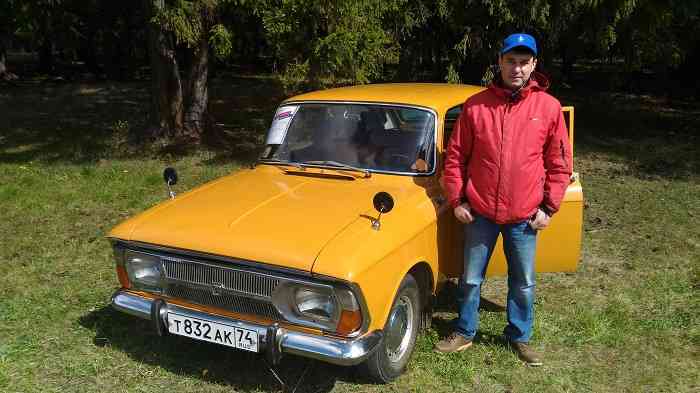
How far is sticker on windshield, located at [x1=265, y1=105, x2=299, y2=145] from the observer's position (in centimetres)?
458

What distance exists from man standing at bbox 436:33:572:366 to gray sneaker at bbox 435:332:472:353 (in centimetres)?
44

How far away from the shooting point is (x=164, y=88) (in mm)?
10828

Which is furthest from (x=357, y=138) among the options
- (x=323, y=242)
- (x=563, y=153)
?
(x=563, y=153)

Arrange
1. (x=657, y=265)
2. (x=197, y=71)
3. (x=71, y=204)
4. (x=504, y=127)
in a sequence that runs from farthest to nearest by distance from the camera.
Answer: (x=197, y=71)
(x=71, y=204)
(x=657, y=265)
(x=504, y=127)

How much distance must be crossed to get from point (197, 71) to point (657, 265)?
8.58 metres

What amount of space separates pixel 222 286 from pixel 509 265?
1.81m

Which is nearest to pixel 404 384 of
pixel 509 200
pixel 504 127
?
pixel 509 200

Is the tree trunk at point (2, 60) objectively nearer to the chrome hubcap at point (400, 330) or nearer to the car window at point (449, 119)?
the car window at point (449, 119)

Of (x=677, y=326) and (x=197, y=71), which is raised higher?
(x=197, y=71)

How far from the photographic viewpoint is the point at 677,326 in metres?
4.50

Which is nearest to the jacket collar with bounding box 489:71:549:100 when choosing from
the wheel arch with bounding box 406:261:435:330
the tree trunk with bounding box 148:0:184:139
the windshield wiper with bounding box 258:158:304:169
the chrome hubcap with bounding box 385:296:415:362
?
the wheel arch with bounding box 406:261:435:330

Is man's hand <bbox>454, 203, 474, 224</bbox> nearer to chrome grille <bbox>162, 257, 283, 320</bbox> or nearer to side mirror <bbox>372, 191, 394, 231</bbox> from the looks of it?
side mirror <bbox>372, 191, 394, 231</bbox>

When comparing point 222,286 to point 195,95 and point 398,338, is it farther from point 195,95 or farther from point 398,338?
point 195,95

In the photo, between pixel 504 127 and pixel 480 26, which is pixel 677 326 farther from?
pixel 480 26
